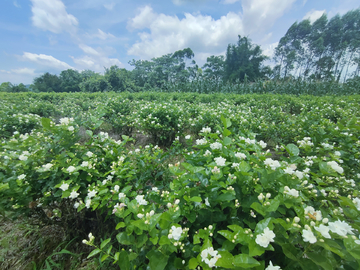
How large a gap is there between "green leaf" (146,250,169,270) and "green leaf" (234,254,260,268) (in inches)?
13.7

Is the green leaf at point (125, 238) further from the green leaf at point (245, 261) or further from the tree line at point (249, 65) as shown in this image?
the tree line at point (249, 65)

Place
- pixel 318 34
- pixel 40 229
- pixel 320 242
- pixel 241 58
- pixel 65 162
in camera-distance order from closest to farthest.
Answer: pixel 320 242 < pixel 65 162 < pixel 40 229 < pixel 318 34 < pixel 241 58

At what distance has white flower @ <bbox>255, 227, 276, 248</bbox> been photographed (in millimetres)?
670

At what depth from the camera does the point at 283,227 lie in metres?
0.81

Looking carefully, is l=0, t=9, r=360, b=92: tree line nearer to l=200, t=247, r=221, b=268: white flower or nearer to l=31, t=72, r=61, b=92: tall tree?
l=31, t=72, r=61, b=92: tall tree

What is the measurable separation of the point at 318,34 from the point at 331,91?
2697cm

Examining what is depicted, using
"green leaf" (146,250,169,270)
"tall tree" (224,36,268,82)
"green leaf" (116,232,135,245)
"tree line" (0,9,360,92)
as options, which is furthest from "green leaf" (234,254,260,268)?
"tall tree" (224,36,268,82)

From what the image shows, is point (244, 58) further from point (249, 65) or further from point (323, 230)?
point (323, 230)

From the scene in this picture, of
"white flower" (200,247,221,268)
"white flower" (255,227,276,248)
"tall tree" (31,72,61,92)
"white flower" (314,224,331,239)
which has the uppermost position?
"tall tree" (31,72,61,92)

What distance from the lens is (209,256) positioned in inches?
29.2

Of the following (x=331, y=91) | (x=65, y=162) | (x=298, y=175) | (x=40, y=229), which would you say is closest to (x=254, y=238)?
(x=298, y=175)

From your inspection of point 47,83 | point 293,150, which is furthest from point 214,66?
point 293,150

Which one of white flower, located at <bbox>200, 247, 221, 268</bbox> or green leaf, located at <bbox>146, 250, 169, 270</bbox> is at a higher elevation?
white flower, located at <bbox>200, 247, 221, 268</bbox>

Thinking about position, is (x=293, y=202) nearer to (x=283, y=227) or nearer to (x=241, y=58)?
(x=283, y=227)
